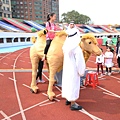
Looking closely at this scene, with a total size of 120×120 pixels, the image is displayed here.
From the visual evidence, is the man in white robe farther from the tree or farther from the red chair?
the tree

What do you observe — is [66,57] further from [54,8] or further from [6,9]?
[54,8]

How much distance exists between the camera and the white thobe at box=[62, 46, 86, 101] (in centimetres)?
404

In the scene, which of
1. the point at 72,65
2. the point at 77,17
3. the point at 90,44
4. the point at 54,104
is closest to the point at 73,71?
the point at 72,65

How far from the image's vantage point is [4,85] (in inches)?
258

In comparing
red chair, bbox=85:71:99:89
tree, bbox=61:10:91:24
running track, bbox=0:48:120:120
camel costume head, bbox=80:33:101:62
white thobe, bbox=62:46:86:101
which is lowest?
running track, bbox=0:48:120:120

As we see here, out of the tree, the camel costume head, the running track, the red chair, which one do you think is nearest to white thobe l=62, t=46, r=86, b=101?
the running track

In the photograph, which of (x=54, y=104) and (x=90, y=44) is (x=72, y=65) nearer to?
(x=90, y=44)

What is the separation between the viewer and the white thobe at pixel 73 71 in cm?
404

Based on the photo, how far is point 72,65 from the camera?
13.5 feet

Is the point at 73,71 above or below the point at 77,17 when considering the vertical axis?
below

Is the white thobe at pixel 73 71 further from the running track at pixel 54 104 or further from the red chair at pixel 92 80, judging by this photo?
the red chair at pixel 92 80

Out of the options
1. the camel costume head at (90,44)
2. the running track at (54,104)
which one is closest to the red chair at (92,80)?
the running track at (54,104)

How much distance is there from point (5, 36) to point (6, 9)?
44305mm

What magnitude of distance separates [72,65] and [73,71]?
16cm
